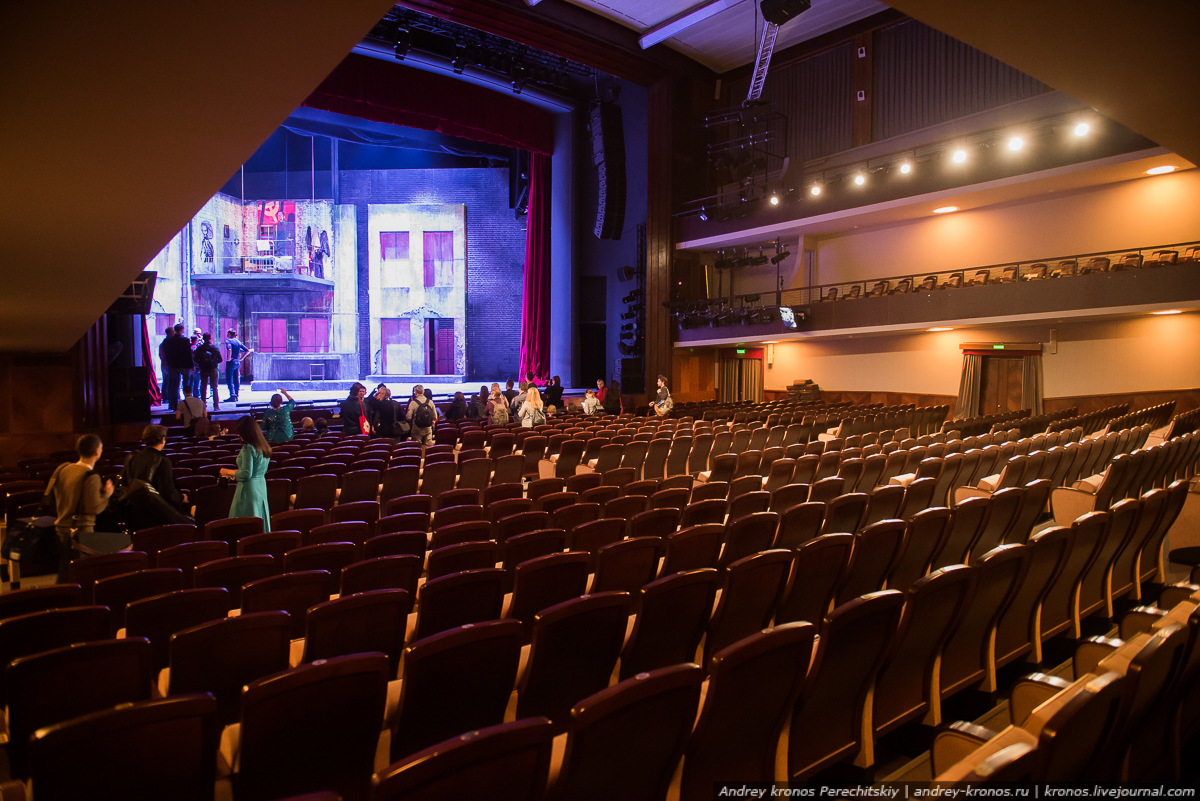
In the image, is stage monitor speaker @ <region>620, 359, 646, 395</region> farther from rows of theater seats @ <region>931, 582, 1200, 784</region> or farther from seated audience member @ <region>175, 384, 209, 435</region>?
rows of theater seats @ <region>931, 582, 1200, 784</region>

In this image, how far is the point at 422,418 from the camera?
9.53m

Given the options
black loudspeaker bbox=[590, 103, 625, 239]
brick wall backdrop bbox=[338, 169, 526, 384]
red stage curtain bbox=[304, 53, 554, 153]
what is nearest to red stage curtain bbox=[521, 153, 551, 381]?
brick wall backdrop bbox=[338, 169, 526, 384]

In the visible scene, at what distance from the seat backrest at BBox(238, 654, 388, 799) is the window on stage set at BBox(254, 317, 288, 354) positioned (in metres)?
21.5

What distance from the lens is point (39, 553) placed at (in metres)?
4.64

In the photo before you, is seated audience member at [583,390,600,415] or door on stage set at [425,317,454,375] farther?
door on stage set at [425,317,454,375]

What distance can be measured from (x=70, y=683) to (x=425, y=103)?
55.2ft

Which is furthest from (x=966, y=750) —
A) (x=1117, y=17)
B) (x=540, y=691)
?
(x=1117, y=17)

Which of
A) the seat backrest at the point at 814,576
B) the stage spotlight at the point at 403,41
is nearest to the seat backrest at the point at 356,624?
the seat backrest at the point at 814,576

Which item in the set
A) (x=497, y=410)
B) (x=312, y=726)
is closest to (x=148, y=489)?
(x=312, y=726)

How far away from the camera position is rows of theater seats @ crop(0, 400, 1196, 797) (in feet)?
5.44

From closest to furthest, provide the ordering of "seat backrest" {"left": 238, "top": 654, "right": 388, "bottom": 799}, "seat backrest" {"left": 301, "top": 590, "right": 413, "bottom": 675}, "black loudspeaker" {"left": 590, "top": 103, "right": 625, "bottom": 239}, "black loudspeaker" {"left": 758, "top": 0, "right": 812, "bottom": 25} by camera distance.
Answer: "seat backrest" {"left": 238, "top": 654, "right": 388, "bottom": 799} → "seat backrest" {"left": 301, "top": 590, "right": 413, "bottom": 675} → "black loudspeaker" {"left": 758, "top": 0, "right": 812, "bottom": 25} → "black loudspeaker" {"left": 590, "top": 103, "right": 625, "bottom": 239}

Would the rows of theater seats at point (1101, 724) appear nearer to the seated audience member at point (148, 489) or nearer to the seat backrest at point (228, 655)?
the seat backrest at point (228, 655)

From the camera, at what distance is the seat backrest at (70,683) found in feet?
6.98

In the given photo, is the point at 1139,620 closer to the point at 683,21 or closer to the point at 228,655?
the point at 228,655
